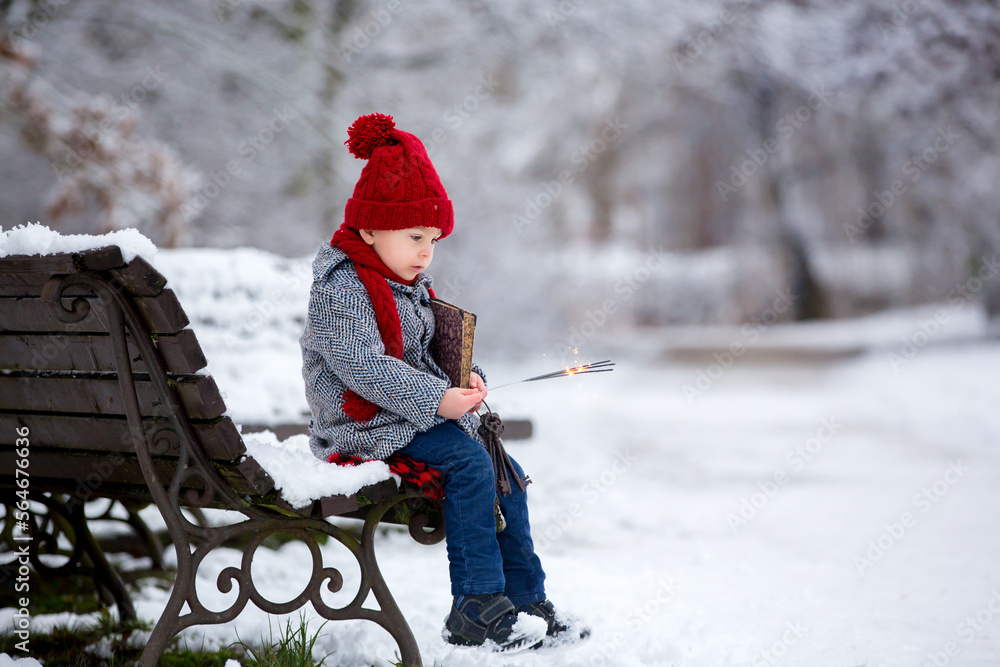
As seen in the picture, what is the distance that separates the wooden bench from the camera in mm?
1757

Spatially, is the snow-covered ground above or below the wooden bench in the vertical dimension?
below

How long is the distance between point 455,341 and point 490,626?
73 centimetres

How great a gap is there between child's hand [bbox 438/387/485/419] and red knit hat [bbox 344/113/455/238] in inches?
17.7

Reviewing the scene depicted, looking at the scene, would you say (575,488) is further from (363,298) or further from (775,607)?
(363,298)

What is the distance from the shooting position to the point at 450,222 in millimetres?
2357

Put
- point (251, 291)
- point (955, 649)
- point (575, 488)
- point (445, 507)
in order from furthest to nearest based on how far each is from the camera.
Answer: point (575, 488) < point (251, 291) < point (955, 649) < point (445, 507)

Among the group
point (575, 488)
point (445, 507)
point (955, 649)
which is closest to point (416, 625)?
point (445, 507)

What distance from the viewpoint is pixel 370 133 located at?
227 centimetres

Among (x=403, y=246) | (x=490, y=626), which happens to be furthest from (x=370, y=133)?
(x=490, y=626)

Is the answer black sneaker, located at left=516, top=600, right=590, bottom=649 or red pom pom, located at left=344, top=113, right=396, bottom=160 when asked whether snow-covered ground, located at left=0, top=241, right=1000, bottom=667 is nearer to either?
black sneaker, located at left=516, top=600, right=590, bottom=649

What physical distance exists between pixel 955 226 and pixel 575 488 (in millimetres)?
8402

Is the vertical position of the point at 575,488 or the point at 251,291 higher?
the point at 251,291

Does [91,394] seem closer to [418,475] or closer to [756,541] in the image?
[418,475]

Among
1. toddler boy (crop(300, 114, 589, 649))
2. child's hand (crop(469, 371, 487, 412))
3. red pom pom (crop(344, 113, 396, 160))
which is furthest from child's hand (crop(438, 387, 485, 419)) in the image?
red pom pom (crop(344, 113, 396, 160))
